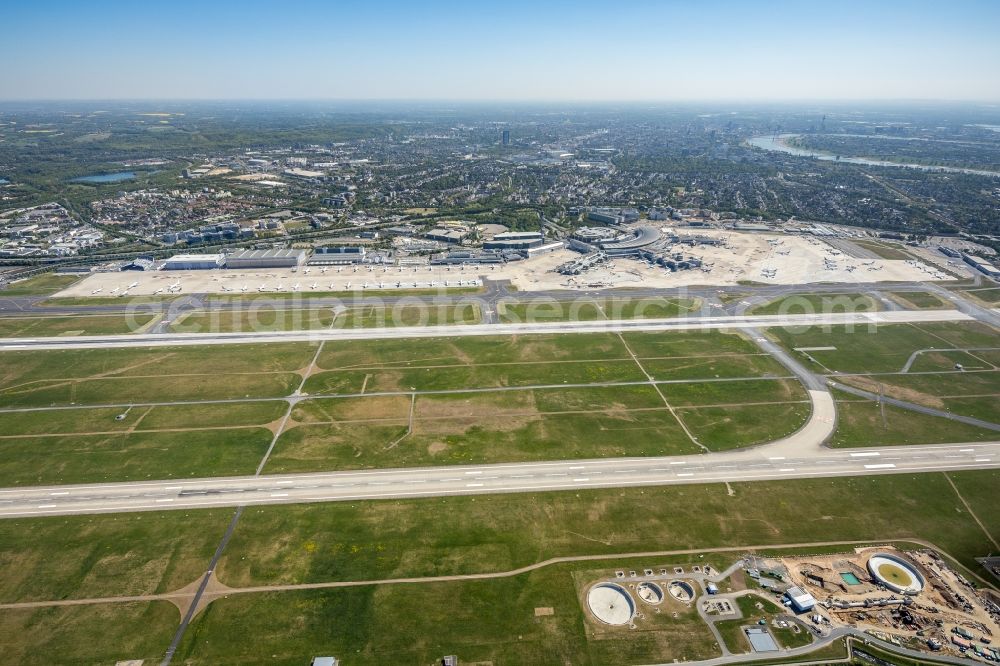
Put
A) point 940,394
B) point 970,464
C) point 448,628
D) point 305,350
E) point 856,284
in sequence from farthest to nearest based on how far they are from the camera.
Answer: point 856,284 → point 305,350 → point 940,394 → point 970,464 → point 448,628

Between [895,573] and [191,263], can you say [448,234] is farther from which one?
[895,573]

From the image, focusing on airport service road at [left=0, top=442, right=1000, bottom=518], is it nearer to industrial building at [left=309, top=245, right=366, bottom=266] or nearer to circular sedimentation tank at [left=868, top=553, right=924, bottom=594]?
circular sedimentation tank at [left=868, top=553, right=924, bottom=594]

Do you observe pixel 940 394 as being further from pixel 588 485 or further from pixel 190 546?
pixel 190 546

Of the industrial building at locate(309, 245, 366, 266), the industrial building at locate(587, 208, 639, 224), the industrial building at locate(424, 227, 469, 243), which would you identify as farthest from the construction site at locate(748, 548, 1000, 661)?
the industrial building at locate(587, 208, 639, 224)

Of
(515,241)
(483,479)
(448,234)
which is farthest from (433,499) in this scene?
(448,234)

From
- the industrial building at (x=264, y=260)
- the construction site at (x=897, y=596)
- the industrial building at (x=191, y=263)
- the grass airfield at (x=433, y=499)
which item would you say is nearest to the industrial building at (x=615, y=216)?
the grass airfield at (x=433, y=499)

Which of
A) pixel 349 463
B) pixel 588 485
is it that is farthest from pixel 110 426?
pixel 588 485

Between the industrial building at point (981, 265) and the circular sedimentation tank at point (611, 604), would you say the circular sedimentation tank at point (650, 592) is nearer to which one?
the circular sedimentation tank at point (611, 604)

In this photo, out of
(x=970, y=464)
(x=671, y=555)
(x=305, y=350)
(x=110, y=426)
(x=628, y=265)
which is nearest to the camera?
(x=671, y=555)
